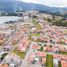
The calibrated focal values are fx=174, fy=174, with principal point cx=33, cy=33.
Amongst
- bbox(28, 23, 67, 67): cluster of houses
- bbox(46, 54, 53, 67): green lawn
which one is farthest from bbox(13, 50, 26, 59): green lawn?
bbox(46, 54, 53, 67): green lawn

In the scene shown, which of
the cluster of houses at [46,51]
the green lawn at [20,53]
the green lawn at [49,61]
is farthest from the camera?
the green lawn at [20,53]

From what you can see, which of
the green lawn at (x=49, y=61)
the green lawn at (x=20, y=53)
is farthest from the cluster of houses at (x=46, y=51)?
the green lawn at (x=20, y=53)

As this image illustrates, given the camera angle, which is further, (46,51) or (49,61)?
(46,51)

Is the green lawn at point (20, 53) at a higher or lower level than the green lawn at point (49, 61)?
higher

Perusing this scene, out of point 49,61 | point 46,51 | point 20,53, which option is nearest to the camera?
point 49,61

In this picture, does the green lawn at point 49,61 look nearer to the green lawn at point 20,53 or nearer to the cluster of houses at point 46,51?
the cluster of houses at point 46,51

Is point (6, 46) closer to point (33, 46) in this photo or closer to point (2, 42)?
point (2, 42)

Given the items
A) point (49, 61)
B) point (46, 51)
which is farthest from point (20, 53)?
point (49, 61)

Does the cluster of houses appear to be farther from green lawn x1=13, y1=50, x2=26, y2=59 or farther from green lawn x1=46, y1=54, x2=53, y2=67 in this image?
green lawn x1=13, y1=50, x2=26, y2=59

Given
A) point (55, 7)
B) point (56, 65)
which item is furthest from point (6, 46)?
point (55, 7)

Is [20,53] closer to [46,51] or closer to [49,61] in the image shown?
[46,51]

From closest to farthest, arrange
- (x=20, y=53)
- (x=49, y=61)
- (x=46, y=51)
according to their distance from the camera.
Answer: (x=49, y=61)
(x=20, y=53)
(x=46, y=51)
